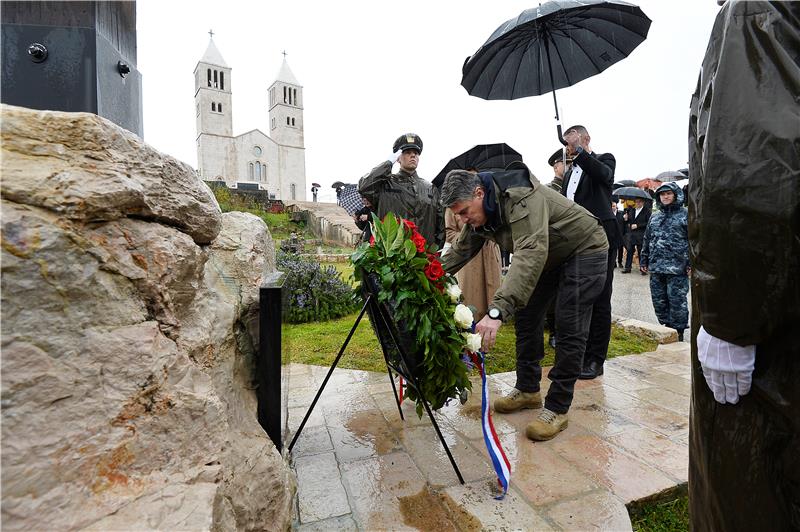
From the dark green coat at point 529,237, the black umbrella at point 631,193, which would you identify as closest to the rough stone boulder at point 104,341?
the dark green coat at point 529,237

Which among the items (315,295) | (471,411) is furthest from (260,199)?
(471,411)

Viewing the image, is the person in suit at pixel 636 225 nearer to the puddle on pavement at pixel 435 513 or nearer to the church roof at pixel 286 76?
the puddle on pavement at pixel 435 513

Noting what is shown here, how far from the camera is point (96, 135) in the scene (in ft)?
4.11

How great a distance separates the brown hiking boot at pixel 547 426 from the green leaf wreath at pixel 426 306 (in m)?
0.71

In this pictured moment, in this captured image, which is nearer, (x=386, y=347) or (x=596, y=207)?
(x=386, y=347)

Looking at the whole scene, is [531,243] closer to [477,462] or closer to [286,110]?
[477,462]

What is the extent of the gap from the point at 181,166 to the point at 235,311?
703 mm

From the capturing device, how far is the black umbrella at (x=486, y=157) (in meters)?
6.59

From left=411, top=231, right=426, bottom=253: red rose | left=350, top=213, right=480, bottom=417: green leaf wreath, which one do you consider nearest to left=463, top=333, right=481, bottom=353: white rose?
left=350, top=213, right=480, bottom=417: green leaf wreath

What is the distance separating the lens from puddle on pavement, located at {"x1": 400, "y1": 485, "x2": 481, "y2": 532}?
2.15 m

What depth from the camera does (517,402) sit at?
139 inches

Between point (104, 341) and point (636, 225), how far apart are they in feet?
43.4

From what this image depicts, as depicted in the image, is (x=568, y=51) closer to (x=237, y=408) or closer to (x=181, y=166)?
(x=181, y=166)

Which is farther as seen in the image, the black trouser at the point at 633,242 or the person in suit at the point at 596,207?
the black trouser at the point at 633,242
